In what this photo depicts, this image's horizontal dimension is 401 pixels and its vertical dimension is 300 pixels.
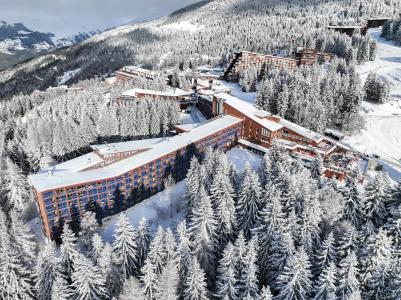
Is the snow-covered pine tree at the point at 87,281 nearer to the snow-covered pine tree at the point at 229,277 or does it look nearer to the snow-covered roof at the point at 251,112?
the snow-covered pine tree at the point at 229,277

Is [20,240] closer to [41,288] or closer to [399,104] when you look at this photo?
[41,288]

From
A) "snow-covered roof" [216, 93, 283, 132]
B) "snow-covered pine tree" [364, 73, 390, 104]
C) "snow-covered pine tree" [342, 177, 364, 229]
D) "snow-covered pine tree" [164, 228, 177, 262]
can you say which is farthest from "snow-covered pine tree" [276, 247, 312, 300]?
"snow-covered pine tree" [364, 73, 390, 104]

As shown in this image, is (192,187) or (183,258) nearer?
(183,258)

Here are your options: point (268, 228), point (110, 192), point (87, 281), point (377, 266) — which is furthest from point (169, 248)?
point (377, 266)

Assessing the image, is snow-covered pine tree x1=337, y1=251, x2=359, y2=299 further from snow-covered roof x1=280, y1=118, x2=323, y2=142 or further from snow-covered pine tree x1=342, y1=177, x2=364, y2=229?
snow-covered roof x1=280, y1=118, x2=323, y2=142

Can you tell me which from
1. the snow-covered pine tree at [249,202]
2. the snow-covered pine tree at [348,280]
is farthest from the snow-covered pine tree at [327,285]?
the snow-covered pine tree at [249,202]

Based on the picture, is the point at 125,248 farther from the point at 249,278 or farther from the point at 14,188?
the point at 14,188
